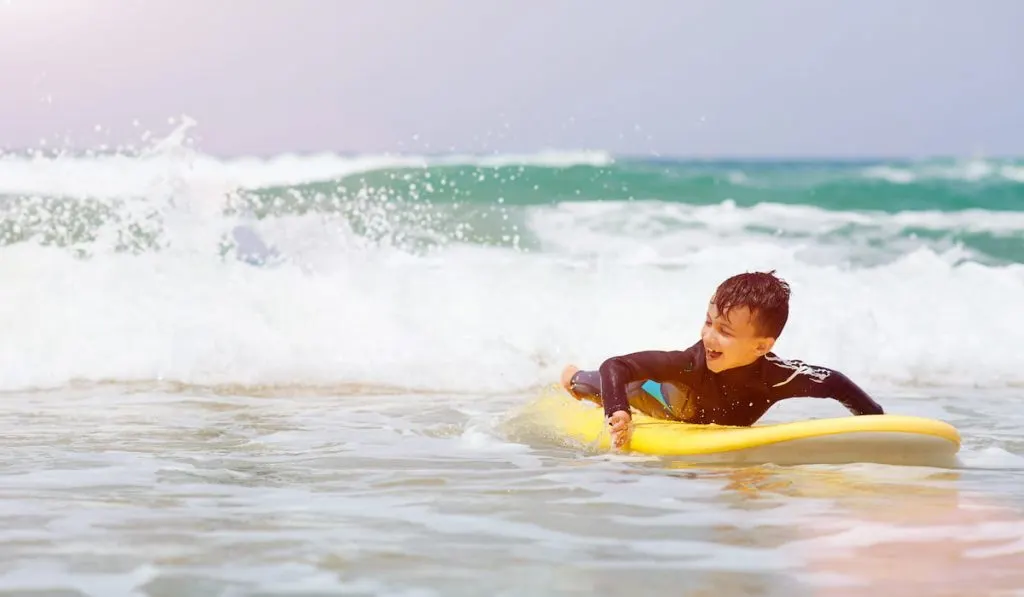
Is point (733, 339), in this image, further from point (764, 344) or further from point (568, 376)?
point (568, 376)

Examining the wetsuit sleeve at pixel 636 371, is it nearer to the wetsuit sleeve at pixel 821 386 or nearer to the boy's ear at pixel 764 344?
the boy's ear at pixel 764 344

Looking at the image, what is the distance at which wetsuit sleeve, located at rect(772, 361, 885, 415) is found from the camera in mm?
5160

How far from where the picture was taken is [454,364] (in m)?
8.79

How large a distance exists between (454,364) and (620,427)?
150 inches

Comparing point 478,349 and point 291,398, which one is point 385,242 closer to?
point 478,349

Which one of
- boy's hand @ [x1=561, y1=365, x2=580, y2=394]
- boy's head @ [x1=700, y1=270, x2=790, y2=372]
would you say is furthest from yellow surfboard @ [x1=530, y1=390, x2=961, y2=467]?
boy's hand @ [x1=561, y1=365, x2=580, y2=394]

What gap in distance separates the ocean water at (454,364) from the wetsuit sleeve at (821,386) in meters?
0.37

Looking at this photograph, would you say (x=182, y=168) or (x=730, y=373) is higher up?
(x=182, y=168)

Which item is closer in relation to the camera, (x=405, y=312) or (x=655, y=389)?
(x=655, y=389)

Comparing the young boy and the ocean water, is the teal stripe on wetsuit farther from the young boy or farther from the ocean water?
the ocean water

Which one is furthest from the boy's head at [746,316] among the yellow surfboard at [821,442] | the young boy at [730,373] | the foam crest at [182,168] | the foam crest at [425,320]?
the foam crest at [182,168]

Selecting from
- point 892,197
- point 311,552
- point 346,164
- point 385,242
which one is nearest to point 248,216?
point 385,242

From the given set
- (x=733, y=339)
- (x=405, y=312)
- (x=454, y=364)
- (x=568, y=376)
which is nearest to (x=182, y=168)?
(x=405, y=312)

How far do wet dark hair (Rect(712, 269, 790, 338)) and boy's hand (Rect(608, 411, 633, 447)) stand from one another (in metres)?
0.54
